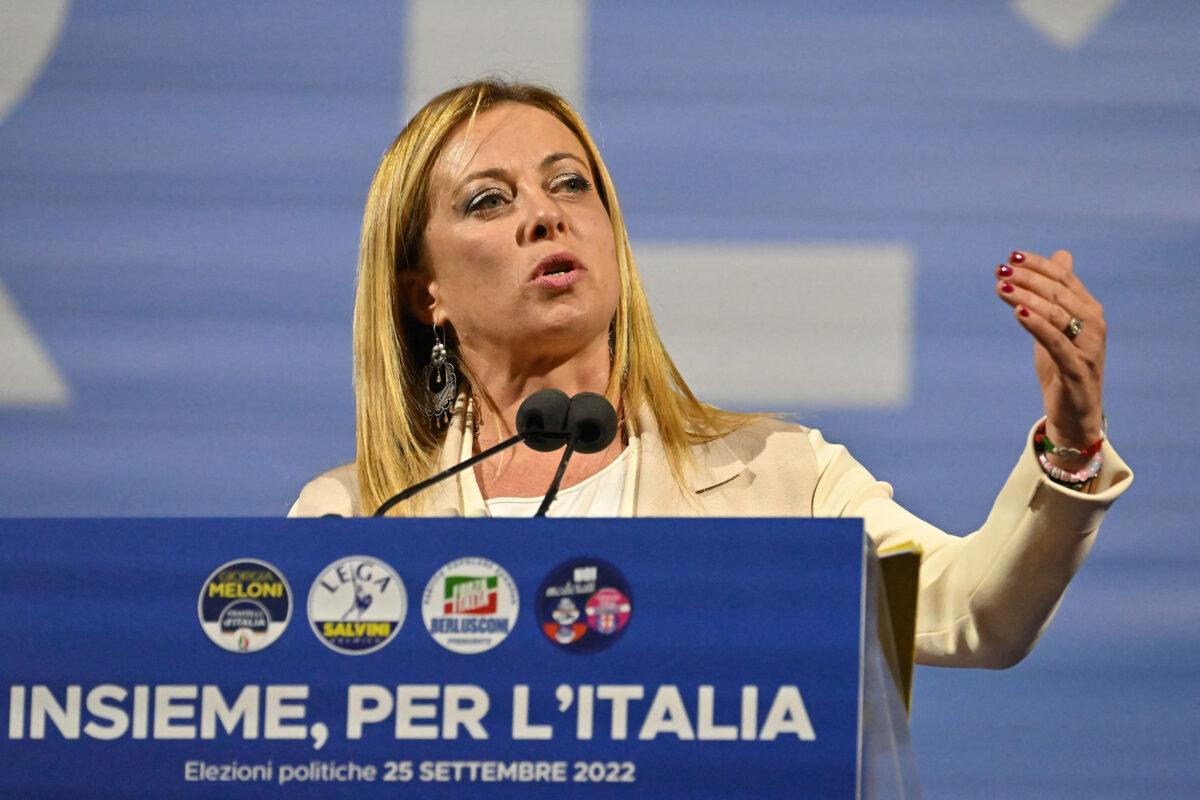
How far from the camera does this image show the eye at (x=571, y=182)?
2.62 metres

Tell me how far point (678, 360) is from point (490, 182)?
0.59 metres

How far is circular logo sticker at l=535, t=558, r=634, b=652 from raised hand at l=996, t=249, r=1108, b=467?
1.87ft

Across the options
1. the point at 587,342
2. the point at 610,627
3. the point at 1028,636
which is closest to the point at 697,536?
the point at 610,627

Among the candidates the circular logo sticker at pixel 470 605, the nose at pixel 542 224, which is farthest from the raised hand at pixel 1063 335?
the nose at pixel 542 224

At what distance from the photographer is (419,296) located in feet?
9.09

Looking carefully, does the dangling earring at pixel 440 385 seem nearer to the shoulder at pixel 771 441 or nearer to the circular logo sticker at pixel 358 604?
the shoulder at pixel 771 441

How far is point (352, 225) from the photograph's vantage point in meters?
3.22

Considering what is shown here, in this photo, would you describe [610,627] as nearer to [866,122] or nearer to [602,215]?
[602,215]

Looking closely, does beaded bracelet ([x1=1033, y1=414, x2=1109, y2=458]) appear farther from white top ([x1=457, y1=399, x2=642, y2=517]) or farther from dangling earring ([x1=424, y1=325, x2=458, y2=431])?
dangling earring ([x1=424, y1=325, x2=458, y2=431])

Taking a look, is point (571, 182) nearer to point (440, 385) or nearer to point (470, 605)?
point (440, 385)

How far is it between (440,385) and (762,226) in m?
0.70

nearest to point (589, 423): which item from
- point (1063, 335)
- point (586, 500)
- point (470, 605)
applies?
point (470, 605)

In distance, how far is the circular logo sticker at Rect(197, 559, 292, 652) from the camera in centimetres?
153

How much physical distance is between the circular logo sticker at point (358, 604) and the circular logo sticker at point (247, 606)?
3cm
